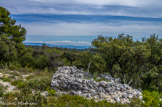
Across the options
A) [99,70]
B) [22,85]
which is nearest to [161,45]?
[99,70]

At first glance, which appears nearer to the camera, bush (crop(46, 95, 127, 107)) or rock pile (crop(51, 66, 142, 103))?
bush (crop(46, 95, 127, 107))

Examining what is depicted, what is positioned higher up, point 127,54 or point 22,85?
point 127,54

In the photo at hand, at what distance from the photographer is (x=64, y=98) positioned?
24.9ft

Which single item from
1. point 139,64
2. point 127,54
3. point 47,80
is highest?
point 127,54

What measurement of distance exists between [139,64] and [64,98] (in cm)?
780

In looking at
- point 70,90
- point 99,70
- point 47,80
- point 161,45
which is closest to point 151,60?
point 161,45

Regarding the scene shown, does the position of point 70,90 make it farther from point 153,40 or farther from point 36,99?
point 153,40

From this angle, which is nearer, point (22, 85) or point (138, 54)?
point (22, 85)

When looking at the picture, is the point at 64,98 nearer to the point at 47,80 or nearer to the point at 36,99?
the point at 36,99

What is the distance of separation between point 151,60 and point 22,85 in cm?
1088

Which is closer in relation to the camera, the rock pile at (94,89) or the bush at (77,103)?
the bush at (77,103)

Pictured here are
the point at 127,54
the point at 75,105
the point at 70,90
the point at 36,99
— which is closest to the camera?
the point at 36,99

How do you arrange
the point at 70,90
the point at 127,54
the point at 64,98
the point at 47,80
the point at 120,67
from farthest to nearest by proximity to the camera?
the point at 120,67, the point at 127,54, the point at 47,80, the point at 70,90, the point at 64,98

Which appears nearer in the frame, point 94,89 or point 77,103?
point 77,103
